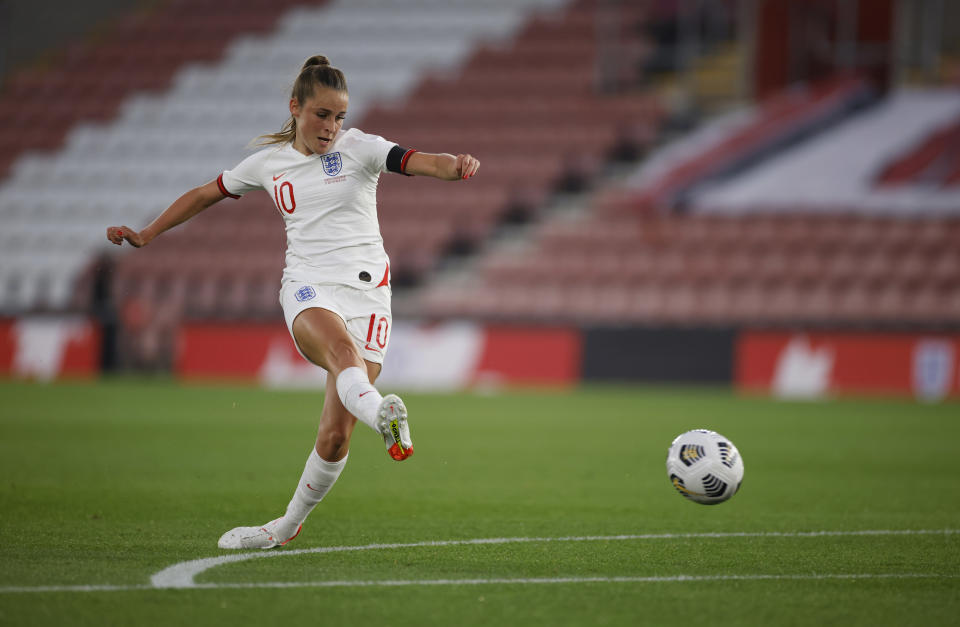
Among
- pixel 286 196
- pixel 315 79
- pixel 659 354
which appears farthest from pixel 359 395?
pixel 659 354

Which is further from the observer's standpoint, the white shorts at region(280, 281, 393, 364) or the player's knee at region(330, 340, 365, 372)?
the white shorts at region(280, 281, 393, 364)

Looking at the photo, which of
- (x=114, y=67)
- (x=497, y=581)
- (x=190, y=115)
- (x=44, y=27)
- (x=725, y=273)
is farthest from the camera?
(x=44, y=27)

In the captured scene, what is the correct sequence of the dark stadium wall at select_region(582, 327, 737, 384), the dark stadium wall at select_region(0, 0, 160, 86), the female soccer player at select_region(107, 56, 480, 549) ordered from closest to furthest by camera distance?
the female soccer player at select_region(107, 56, 480, 549), the dark stadium wall at select_region(582, 327, 737, 384), the dark stadium wall at select_region(0, 0, 160, 86)

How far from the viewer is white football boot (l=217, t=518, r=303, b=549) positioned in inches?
212

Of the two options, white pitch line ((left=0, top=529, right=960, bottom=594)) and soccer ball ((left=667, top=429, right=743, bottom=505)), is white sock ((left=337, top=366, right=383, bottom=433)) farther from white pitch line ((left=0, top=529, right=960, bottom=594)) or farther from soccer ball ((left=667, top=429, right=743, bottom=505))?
soccer ball ((left=667, top=429, right=743, bottom=505))

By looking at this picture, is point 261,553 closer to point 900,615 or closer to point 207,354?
point 900,615

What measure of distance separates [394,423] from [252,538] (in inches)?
47.2

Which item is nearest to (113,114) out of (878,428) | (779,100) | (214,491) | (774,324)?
(779,100)

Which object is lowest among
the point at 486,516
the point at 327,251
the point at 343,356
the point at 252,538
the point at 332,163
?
the point at 486,516

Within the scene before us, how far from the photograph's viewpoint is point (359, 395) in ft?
15.9

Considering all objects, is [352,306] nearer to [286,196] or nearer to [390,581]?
[286,196]

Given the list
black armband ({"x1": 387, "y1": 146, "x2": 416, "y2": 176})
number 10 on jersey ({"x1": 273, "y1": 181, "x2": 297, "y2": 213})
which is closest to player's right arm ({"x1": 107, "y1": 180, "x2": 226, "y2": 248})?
number 10 on jersey ({"x1": 273, "y1": 181, "x2": 297, "y2": 213})

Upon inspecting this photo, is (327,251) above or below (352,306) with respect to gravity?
above

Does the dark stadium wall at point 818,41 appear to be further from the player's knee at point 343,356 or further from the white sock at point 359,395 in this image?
the white sock at point 359,395
